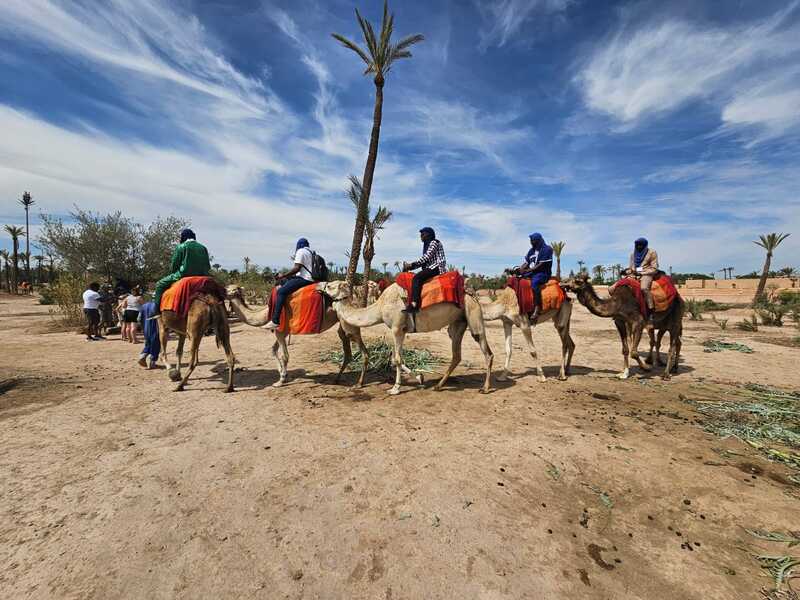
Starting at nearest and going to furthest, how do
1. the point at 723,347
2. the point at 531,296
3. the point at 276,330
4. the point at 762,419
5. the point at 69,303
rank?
the point at 762,419 → the point at 276,330 → the point at 531,296 → the point at 723,347 → the point at 69,303

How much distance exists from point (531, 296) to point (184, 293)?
6325mm

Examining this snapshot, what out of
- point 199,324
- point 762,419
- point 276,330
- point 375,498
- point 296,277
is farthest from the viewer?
point 296,277

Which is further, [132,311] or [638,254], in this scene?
[132,311]

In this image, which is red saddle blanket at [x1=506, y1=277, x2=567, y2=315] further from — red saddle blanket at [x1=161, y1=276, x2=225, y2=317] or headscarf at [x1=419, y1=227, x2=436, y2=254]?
red saddle blanket at [x1=161, y1=276, x2=225, y2=317]

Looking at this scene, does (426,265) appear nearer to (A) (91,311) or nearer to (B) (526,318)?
(B) (526,318)

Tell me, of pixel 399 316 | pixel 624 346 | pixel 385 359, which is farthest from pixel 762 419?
pixel 385 359

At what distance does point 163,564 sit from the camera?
2311 mm

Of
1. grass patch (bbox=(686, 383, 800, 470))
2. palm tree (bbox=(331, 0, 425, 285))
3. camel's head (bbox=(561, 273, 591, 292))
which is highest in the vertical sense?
palm tree (bbox=(331, 0, 425, 285))

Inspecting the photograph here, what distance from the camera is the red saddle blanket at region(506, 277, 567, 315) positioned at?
6770 mm

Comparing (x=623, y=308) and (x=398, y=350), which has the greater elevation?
(x=623, y=308)

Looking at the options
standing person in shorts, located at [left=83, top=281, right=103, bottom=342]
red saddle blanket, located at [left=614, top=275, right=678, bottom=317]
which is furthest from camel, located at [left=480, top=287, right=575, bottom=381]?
standing person in shorts, located at [left=83, top=281, right=103, bottom=342]

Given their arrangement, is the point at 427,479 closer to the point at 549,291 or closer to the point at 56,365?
the point at 549,291

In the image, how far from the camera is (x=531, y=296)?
A: 678 cm

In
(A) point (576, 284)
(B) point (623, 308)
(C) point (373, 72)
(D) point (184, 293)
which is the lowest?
(B) point (623, 308)
